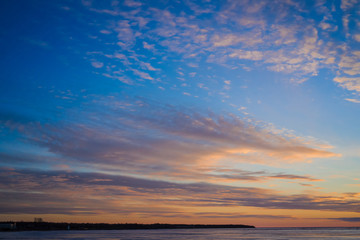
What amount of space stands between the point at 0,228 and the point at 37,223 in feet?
214

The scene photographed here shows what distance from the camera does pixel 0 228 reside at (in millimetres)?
108062

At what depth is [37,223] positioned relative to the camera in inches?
6644

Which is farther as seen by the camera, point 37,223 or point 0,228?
point 37,223
